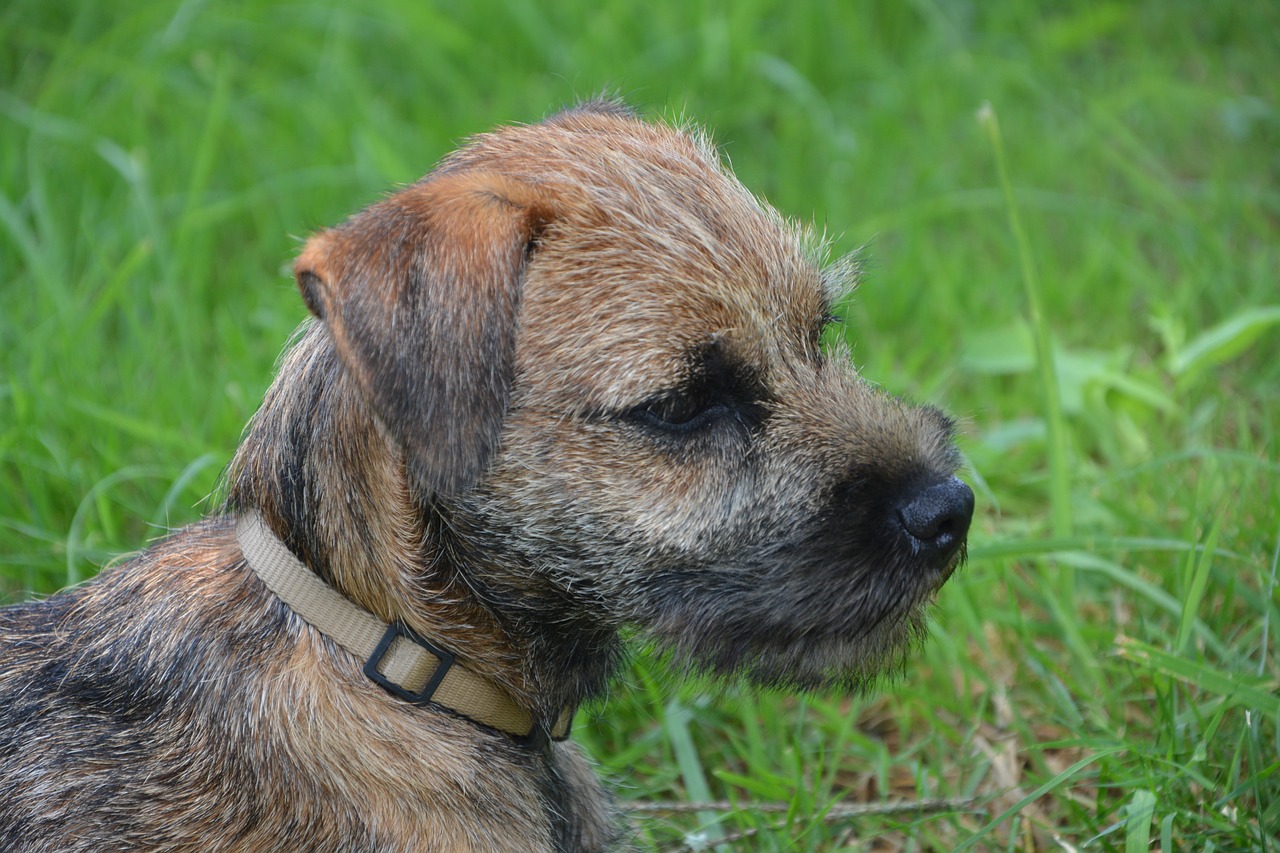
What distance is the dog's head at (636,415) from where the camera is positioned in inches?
88.3

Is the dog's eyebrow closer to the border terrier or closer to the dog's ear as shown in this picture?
the border terrier

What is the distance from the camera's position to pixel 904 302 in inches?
198

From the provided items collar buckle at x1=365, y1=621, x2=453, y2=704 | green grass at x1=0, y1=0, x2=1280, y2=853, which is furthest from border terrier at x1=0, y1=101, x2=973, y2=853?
green grass at x1=0, y1=0, x2=1280, y2=853

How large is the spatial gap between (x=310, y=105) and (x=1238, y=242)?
4130 millimetres

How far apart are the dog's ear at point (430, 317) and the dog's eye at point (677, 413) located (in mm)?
271

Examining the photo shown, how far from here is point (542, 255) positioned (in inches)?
94.2

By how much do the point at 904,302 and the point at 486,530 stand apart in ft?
9.99

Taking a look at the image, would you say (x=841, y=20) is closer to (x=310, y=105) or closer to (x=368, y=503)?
(x=310, y=105)

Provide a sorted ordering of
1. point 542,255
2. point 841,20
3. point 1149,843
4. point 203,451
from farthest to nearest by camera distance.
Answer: point 841,20 → point 203,451 → point 1149,843 → point 542,255

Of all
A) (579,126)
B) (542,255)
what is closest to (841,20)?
(579,126)

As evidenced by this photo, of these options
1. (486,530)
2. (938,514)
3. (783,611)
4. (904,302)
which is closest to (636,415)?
(486,530)

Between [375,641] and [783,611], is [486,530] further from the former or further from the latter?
[783,611]

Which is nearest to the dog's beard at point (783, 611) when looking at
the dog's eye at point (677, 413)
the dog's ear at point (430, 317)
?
the dog's eye at point (677, 413)

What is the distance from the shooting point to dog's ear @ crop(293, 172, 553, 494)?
2207 mm
